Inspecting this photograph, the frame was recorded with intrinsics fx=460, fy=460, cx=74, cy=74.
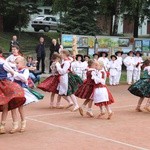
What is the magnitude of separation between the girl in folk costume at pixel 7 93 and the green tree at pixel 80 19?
730 inches

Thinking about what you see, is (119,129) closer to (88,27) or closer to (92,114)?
(92,114)

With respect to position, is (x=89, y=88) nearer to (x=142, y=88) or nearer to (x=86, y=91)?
(x=86, y=91)

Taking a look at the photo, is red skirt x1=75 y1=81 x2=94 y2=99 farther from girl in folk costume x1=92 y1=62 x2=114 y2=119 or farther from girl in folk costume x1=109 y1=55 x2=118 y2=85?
girl in folk costume x1=109 y1=55 x2=118 y2=85

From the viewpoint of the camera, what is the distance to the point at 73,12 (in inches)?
1088

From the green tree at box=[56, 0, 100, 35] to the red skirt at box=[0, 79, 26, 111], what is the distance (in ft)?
60.9

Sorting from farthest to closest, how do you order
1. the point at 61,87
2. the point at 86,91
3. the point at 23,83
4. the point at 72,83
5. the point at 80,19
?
1. the point at 80,19
2. the point at 72,83
3. the point at 61,87
4. the point at 86,91
5. the point at 23,83

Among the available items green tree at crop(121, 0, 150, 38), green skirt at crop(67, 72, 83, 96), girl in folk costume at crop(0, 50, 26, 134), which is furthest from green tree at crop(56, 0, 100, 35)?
girl in folk costume at crop(0, 50, 26, 134)

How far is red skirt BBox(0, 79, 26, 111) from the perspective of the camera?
28.3 feet

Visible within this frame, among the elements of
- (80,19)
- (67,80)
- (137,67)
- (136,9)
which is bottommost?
(137,67)

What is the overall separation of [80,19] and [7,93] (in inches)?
753

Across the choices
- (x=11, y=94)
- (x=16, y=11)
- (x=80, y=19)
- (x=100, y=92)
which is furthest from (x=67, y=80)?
(x=16, y=11)

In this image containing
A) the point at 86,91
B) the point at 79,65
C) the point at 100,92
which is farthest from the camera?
the point at 79,65

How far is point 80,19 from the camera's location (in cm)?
2741

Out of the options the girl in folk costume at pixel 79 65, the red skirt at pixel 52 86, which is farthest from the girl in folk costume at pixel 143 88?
the girl in folk costume at pixel 79 65
